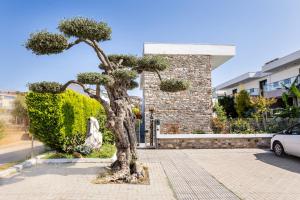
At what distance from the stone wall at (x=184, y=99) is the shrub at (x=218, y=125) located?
1.08 ft

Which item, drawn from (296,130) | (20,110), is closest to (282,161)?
(296,130)

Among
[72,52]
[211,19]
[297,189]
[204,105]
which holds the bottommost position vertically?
[297,189]

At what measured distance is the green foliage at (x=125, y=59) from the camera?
28.5 feet

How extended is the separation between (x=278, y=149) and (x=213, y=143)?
3320mm

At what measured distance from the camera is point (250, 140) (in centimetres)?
1412

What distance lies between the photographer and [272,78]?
30.7m

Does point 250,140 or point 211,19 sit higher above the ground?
point 211,19

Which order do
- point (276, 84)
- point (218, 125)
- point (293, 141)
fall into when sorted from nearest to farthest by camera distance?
point (293, 141), point (218, 125), point (276, 84)

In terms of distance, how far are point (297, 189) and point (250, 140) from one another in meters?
7.80

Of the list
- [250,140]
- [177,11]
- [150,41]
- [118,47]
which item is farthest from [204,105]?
[118,47]

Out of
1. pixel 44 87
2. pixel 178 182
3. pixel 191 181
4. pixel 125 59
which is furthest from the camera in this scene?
pixel 125 59

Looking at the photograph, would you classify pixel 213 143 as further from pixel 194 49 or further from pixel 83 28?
pixel 83 28

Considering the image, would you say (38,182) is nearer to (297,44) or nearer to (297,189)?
(297,189)

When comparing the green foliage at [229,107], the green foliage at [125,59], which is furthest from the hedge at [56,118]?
the green foliage at [229,107]
